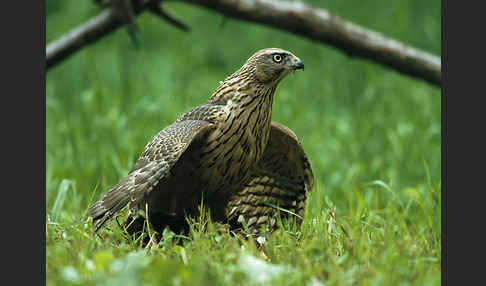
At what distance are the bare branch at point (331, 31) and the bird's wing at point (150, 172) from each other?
2.00m

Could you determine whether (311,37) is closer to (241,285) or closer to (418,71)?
(418,71)

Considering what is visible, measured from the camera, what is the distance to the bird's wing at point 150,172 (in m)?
3.68

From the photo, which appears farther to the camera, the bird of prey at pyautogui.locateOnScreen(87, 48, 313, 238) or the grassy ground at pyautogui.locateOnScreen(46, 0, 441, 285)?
the bird of prey at pyautogui.locateOnScreen(87, 48, 313, 238)

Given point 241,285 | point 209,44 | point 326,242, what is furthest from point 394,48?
point 209,44

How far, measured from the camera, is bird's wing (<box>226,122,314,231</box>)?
4480 millimetres

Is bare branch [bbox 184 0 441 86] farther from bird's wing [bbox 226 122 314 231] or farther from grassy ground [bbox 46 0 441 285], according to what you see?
bird's wing [bbox 226 122 314 231]

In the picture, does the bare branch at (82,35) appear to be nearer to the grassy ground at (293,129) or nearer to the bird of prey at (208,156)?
the grassy ground at (293,129)

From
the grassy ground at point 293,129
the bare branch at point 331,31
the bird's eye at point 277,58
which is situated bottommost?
the grassy ground at point 293,129

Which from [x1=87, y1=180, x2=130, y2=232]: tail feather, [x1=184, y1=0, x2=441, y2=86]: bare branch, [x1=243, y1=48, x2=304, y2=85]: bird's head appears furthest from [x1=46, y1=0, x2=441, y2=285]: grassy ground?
[x1=184, y1=0, x2=441, y2=86]: bare branch

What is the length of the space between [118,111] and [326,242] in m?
4.21

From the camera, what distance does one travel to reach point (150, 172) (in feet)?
12.2

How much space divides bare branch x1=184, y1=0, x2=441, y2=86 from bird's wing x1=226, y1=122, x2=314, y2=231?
5.19 ft

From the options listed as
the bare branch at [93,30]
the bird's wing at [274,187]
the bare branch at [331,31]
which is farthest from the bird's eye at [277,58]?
the bare branch at [93,30]

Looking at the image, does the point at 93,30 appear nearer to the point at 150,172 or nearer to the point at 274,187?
the point at 274,187
